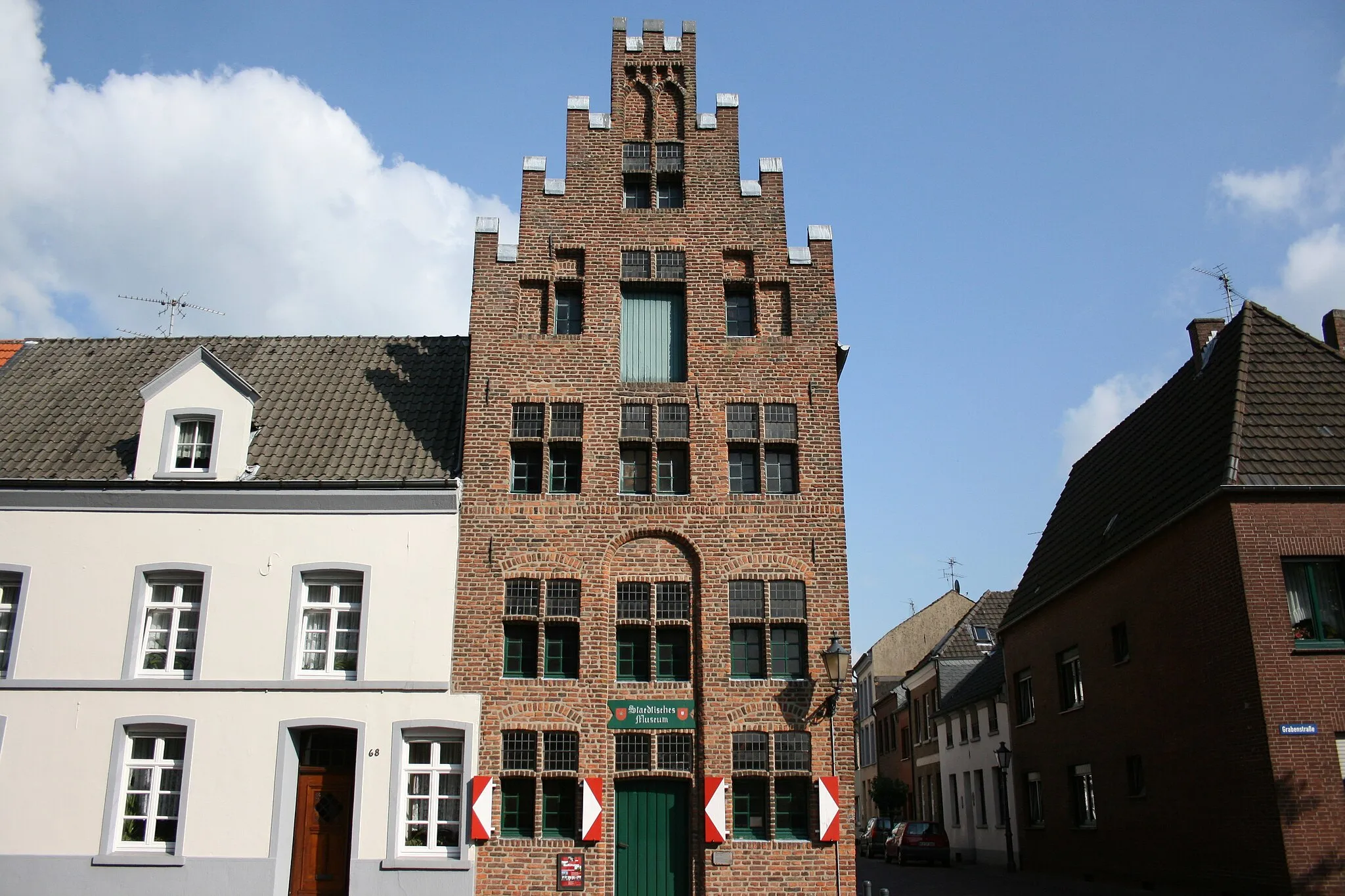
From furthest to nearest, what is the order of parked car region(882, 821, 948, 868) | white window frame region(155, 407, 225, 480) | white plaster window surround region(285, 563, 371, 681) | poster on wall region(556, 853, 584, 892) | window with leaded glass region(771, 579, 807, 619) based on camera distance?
1. parked car region(882, 821, 948, 868)
2. white window frame region(155, 407, 225, 480)
3. window with leaded glass region(771, 579, 807, 619)
4. white plaster window surround region(285, 563, 371, 681)
5. poster on wall region(556, 853, 584, 892)

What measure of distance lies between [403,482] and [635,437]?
4.36 metres

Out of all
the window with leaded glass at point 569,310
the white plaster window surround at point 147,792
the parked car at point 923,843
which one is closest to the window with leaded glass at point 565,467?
the window with leaded glass at point 569,310

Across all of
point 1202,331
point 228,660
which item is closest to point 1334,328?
point 1202,331

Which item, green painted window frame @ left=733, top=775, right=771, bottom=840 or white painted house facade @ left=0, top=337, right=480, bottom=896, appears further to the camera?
green painted window frame @ left=733, top=775, right=771, bottom=840

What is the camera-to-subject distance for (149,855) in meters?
17.8

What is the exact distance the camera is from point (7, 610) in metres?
19.5

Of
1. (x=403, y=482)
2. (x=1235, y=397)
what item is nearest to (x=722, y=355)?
(x=403, y=482)

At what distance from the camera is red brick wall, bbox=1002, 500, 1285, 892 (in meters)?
19.3

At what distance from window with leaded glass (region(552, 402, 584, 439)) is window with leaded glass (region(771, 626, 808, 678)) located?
206 inches

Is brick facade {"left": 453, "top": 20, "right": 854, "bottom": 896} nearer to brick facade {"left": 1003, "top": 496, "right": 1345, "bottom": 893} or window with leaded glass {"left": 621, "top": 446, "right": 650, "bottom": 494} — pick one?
window with leaded glass {"left": 621, "top": 446, "right": 650, "bottom": 494}

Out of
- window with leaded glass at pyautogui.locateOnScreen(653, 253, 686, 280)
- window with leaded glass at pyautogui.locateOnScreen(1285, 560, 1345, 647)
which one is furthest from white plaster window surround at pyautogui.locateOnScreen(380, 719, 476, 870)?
window with leaded glass at pyautogui.locateOnScreen(1285, 560, 1345, 647)

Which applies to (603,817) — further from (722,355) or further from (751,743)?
(722,355)

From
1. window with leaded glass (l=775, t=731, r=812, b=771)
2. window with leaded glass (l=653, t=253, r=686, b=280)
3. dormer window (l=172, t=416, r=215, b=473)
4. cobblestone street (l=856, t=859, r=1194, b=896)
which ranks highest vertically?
window with leaded glass (l=653, t=253, r=686, b=280)

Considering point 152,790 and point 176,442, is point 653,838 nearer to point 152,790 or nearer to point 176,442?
point 152,790
